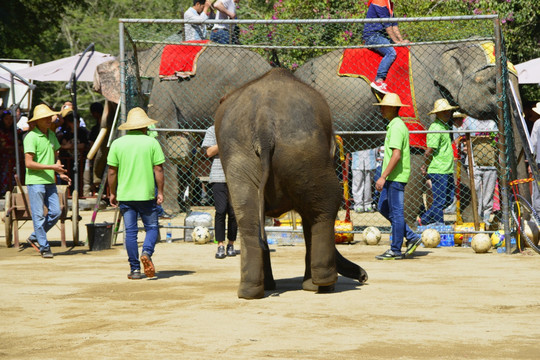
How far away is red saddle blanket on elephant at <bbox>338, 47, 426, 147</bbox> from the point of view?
14.2m

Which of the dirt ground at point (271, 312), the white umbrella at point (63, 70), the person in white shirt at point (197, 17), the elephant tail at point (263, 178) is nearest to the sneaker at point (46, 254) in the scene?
the dirt ground at point (271, 312)

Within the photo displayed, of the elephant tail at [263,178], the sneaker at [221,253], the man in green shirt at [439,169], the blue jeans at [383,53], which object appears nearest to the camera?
the elephant tail at [263,178]

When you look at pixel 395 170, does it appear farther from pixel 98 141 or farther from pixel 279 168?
pixel 98 141

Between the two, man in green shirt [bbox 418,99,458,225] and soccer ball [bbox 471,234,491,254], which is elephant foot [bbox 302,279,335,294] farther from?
man in green shirt [bbox 418,99,458,225]

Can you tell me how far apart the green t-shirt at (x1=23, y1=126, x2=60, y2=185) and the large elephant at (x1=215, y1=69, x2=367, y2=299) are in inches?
158

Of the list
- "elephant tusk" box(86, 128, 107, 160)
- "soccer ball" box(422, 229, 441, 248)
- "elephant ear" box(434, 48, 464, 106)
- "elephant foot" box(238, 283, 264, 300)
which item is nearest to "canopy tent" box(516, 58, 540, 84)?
"elephant ear" box(434, 48, 464, 106)

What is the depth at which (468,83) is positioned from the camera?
47.4ft

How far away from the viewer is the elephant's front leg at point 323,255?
8578 mm

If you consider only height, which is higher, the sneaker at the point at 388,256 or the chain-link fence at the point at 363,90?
the chain-link fence at the point at 363,90

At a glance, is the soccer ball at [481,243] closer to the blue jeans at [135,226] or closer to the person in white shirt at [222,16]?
the blue jeans at [135,226]

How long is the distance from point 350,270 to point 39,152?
15.6 feet

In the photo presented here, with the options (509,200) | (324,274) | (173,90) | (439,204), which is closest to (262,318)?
(324,274)

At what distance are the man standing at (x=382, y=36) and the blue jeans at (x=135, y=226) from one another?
520 centimetres

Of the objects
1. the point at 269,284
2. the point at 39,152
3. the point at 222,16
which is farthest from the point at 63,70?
the point at 269,284
